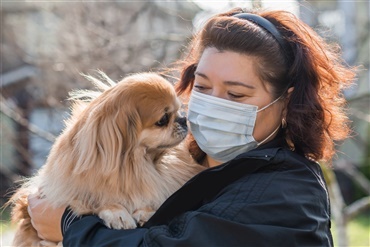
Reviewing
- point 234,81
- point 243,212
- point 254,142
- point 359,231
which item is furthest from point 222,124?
point 359,231

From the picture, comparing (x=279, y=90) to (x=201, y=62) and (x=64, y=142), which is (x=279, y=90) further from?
(x=64, y=142)

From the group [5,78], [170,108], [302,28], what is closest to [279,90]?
[302,28]

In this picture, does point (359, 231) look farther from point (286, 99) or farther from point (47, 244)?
point (47, 244)

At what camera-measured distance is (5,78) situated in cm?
1180

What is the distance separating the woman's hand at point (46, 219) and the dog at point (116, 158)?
5cm

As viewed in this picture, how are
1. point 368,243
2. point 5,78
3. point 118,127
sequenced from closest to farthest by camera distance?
point 118,127 → point 368,243 → point 5,78

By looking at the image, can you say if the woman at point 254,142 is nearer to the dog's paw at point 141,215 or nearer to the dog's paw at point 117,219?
the dog's paw at point 117,219

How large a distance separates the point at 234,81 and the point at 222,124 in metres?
0.29

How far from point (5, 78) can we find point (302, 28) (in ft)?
31.2

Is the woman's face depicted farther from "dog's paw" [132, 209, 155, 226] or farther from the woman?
"dog's paw" [132, 209, 155, 226]

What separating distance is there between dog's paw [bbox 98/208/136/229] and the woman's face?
0.74 m

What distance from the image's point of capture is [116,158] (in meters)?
3.24

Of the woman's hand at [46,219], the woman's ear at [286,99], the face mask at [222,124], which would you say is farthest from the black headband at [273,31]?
the woman's hand at [46,219]

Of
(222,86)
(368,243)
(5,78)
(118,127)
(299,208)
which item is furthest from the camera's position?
(5,78)
